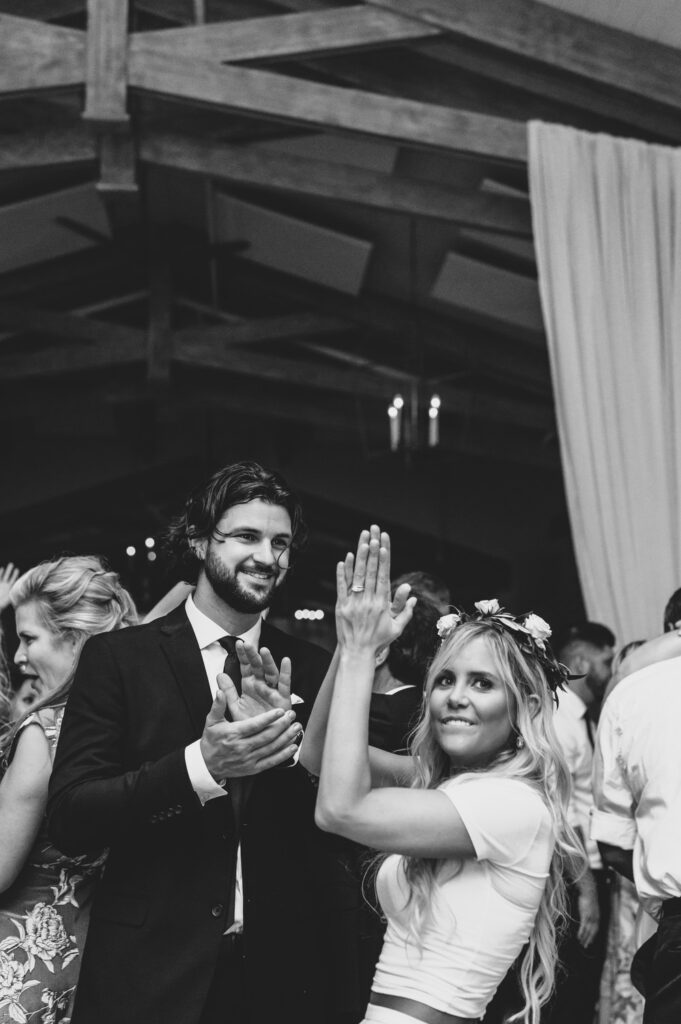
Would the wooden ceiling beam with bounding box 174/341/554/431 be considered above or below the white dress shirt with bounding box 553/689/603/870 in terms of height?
above

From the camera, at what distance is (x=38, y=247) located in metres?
8.84

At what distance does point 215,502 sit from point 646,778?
3.77ft

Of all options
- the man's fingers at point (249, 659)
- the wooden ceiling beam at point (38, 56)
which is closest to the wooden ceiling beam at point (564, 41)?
the wooden ceiling beam at point (38, 56)

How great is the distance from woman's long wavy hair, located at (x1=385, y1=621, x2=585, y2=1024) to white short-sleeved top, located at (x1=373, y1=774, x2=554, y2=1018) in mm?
42

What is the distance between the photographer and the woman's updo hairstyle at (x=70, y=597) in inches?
94.3

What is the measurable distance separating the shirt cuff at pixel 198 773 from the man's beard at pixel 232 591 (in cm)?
32

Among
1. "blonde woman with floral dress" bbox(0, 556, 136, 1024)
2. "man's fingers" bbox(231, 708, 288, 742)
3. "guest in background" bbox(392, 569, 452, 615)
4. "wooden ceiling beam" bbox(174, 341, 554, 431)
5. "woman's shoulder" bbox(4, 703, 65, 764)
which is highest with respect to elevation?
"wooden ceiling beam" bbox(174, 341, 554, 431)

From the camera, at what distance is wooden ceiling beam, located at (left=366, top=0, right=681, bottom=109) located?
5.36 meters

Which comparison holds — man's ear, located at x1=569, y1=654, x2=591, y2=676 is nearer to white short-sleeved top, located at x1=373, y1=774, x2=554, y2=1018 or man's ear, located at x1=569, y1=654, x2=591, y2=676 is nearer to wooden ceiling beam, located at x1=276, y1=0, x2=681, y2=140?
wooden ceiling beam, located at x1=276, y1=0, x2=681, y2=140

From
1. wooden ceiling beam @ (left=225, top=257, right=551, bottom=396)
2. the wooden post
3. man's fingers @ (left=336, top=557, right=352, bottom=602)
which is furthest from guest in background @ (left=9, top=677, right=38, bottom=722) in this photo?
wooden ceiling beam @ (left=225, top=257, right=551, bottom=396)

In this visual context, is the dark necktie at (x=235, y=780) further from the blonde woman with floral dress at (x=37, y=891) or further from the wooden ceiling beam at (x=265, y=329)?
the wooden ceiling beam at (x=265, y=329)

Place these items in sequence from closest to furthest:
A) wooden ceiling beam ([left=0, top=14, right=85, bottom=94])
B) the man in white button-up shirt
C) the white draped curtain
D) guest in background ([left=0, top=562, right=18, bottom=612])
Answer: the man in white button-up shirt
guest in background ([left=0, top=562, right=18, bottom=612])
the white draped curtain
wooden ceiling beam ([left=0, top=14, right=85, bottom=94])

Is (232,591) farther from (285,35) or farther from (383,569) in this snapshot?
(285,35)

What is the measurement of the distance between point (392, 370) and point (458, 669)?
929cm
